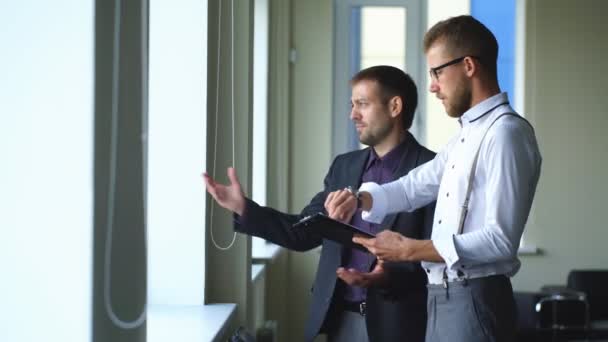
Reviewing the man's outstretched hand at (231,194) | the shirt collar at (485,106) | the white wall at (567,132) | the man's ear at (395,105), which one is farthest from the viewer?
the white wall at (567,132)

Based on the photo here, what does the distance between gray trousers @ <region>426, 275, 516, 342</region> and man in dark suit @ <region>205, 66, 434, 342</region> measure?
51 cm

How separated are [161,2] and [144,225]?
135 cm

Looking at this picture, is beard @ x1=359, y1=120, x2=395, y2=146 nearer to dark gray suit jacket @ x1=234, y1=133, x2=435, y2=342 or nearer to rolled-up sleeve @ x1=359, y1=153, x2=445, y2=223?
dark gray suit jacket @ x1=234, y1=133, x2=435, y2=342

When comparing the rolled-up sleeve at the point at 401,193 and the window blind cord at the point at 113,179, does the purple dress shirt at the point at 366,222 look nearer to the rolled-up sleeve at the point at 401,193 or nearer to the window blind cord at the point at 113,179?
the rolled-up sleeve at the point at 401,193

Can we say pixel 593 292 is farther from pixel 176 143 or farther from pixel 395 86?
pixel 176 143

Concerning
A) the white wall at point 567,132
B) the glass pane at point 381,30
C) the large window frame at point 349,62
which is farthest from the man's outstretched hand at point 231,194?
the white wall at point 567,132

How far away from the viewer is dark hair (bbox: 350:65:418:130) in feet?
Result: 9.78

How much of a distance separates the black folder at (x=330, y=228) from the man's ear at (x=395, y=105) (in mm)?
719

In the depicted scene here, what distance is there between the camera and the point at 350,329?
276cm

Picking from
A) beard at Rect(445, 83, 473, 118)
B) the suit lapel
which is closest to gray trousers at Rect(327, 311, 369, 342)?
the suit lapel

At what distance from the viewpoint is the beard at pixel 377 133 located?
115 inches

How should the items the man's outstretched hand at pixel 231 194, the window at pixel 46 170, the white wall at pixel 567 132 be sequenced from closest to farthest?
the window at pixel 46 170, the man's outstretched hand at pixel 231 194, the white wall at pixel 567 132

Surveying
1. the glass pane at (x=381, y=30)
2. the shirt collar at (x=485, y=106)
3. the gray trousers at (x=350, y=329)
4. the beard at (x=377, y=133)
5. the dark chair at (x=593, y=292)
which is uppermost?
the glass pane at (x=381, y=30)

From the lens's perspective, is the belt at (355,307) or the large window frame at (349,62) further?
the large window frame at (349,62)
